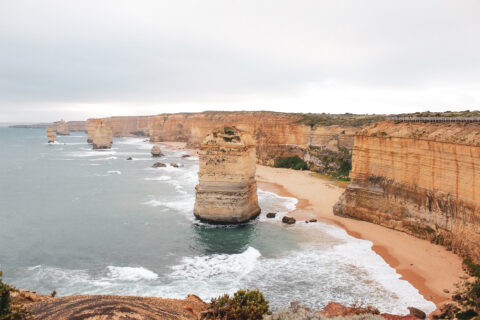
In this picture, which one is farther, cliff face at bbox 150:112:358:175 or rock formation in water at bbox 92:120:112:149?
rock formation in water at bbox 92:120:112:149

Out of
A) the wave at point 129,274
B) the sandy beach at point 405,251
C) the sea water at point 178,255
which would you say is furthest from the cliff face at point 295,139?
the wave at point 129,274

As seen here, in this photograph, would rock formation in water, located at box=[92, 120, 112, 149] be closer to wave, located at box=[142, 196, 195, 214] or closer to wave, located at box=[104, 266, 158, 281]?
wave, located at box=[142, 196, 195, 214]

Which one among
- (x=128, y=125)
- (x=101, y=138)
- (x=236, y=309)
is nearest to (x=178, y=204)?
(x=236, y=309)

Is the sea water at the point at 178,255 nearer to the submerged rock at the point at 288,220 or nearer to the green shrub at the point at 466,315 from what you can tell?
the submerged rock at the point at 288,220

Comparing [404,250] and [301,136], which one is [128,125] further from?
[404,250]

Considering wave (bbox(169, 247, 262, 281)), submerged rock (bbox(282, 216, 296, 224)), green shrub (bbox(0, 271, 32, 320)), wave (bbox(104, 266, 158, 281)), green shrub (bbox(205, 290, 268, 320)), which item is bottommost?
wave (bbox(104, 266, 158, 281))

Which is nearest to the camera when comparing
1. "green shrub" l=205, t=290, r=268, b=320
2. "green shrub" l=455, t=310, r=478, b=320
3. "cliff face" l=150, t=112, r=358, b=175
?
"green shrub" l=205, t=290, r=268, b=320

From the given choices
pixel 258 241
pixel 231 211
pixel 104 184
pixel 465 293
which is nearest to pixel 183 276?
pixel 258 241

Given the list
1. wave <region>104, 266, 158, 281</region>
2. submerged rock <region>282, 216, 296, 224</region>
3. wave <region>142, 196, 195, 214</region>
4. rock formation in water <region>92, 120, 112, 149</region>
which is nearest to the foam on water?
wave <region>142, 196, 195, 214</region>
